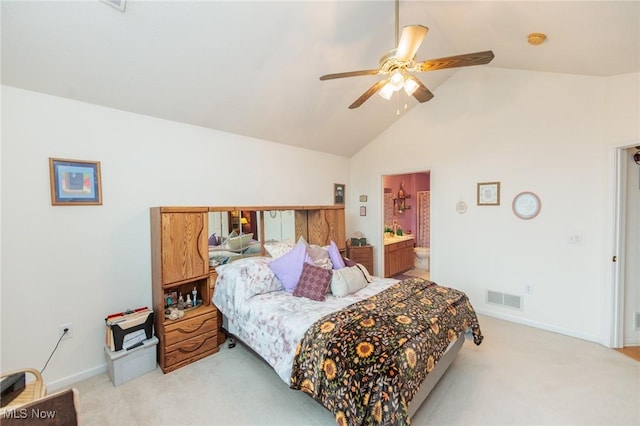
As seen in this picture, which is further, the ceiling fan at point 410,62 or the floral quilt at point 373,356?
the ceiling fan at point 410,62

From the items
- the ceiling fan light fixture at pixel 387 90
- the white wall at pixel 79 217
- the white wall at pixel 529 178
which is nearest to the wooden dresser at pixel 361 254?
the white wall at pixel 529 178

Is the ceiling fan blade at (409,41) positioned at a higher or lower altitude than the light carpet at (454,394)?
higher

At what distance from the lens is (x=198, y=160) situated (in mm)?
3055

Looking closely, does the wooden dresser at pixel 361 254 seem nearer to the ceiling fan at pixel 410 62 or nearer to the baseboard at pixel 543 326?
the baseboard at pixel 543 326

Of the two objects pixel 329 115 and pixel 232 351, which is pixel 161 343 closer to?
pixel 232 351

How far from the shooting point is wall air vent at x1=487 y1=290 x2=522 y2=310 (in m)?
3.36

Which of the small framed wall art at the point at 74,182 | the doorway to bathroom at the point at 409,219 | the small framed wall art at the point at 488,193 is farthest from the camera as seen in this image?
the doorway to bathroom at the point at 409,219

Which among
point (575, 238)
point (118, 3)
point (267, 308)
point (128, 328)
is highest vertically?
point (118, 3)

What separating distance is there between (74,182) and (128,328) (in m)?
1.36

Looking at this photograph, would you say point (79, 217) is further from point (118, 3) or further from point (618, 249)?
point (618, 249)

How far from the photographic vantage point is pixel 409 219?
6.47 m

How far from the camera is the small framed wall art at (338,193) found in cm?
490

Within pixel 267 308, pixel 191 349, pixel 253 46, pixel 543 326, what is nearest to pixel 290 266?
pixel 267 308

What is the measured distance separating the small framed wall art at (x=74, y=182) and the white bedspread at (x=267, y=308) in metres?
1.34
